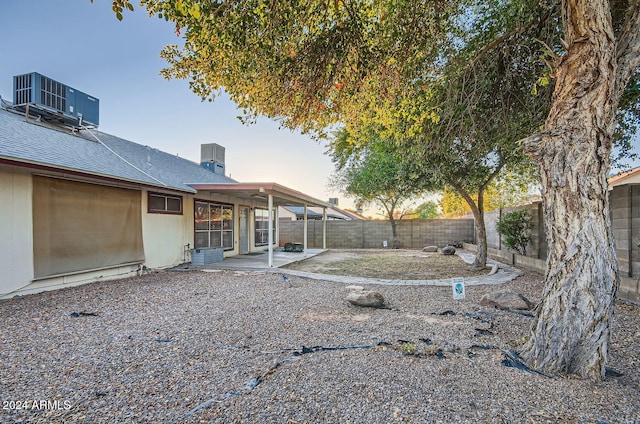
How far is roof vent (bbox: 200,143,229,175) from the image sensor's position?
14.9 meters

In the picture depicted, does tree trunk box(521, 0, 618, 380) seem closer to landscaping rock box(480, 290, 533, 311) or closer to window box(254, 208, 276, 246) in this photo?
landscaping rock box(480, 290, 533, 311)

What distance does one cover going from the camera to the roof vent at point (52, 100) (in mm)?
7574

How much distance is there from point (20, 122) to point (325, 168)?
1269 cm

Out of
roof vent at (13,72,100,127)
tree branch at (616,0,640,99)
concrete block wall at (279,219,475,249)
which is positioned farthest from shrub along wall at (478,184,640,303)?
roof vent at (13,72,100,127)

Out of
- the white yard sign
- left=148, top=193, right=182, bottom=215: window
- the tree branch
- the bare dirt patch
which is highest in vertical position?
the tree branch

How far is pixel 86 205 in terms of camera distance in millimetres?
6527

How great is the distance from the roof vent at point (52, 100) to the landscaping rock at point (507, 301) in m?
10.5

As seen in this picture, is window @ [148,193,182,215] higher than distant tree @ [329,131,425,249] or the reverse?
the reverse

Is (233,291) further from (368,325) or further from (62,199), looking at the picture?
(62,199)

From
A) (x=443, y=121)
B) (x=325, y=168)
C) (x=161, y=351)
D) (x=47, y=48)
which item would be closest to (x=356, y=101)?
(x=443, y=121)

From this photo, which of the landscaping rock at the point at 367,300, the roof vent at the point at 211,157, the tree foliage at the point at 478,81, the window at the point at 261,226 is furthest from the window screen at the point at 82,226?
the roof vent at the point at 211,157

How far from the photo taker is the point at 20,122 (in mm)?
6836

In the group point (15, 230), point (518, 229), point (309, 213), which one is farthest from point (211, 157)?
point (518, 229)

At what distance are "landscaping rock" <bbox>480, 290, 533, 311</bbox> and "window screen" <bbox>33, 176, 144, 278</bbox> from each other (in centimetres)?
754
